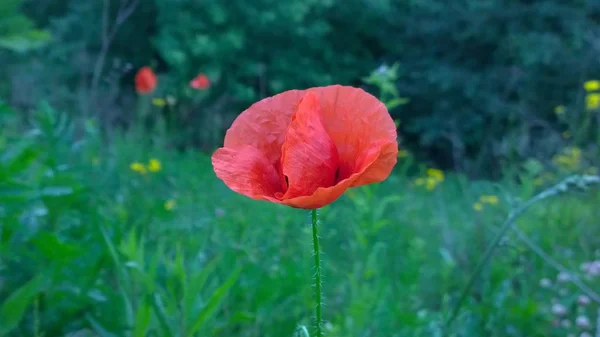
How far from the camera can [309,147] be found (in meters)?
0.75

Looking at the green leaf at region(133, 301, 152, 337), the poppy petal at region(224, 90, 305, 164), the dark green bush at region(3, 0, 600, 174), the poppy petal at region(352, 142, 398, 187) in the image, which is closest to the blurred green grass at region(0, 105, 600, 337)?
the green leaf at region(133, 301, 152, 337)

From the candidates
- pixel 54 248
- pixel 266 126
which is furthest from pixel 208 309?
pixel 266 126

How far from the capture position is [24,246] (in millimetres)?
1502

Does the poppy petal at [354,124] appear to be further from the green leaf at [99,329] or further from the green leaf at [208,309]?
the green leaf at [99,329]

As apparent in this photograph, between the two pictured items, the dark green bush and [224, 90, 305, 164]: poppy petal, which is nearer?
[224, 90, 305, 164]: poppy petal

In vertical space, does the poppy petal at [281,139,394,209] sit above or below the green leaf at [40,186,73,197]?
above

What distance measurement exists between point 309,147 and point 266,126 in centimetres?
11

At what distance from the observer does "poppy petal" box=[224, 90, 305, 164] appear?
32.9 inches

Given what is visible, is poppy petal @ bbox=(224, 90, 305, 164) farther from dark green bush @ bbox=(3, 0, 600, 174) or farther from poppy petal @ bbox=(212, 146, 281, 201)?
dark green bush @ bbox=(3, 0, 600, 174)

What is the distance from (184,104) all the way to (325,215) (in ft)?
27.5

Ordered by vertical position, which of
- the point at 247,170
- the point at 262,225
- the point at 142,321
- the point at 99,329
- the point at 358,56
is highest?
the point at 247,170

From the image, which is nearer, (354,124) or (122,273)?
(354,124)

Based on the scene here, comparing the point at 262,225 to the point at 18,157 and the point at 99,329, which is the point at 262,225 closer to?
the point at 18,157

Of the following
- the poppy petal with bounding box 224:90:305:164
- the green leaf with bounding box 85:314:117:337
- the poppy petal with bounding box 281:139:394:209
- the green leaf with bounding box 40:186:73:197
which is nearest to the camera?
the poppy petal with bounding box 281:139:394:209
